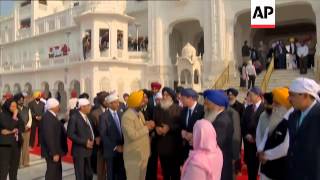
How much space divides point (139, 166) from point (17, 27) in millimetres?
36140

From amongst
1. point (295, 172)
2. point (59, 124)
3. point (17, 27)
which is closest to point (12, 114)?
point (59, 124)

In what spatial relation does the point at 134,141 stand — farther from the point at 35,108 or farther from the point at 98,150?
the point at 35,108

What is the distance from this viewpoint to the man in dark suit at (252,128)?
7.03m

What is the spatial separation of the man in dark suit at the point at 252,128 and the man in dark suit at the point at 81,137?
262 cm

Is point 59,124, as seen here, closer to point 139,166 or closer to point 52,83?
point 139,166

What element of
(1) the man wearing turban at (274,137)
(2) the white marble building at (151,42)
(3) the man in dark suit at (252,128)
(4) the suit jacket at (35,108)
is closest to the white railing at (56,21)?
(2) the white marble building at (151,42)

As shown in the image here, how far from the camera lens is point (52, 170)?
6.97 metres

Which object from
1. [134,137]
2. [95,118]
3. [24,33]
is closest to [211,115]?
[134,137]

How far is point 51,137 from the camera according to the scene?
6.91 m

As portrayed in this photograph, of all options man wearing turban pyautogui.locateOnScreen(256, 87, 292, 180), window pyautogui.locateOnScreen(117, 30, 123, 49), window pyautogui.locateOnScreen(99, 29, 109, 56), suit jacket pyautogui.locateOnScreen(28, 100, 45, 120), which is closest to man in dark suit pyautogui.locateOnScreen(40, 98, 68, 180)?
man wearing turban pyautogui.locateOnScreen(256, 87, 292, 180)

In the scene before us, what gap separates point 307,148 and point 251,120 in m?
3.28

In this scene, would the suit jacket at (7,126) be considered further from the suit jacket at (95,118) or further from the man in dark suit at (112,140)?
the man in dark suit at (112,140)

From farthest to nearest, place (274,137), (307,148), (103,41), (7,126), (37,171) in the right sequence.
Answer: (103,41) → (37,171) → (7,126) → (274,137) → (307,148)

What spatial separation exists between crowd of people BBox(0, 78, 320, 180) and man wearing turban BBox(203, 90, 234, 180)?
0.01m
